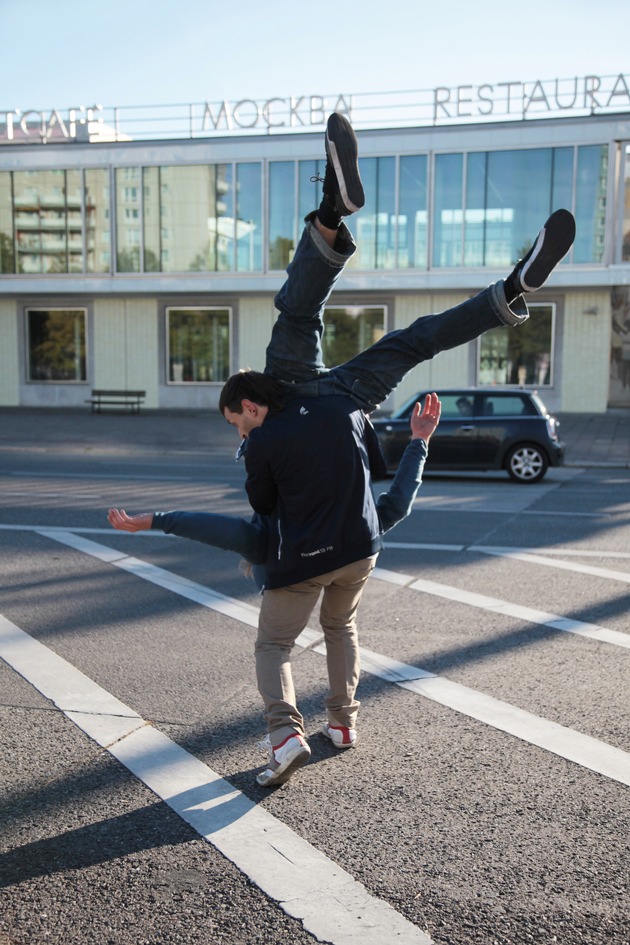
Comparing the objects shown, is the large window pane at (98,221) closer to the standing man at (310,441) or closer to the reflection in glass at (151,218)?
the reflection in glass at (151,218)

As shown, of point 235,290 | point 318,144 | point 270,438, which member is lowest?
point 270,438

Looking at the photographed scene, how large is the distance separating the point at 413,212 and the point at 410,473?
26520mm

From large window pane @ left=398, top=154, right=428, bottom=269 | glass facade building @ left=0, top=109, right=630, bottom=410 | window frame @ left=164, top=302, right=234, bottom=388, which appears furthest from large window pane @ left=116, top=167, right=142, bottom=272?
large window pane @ left=398, top=154, right=428, bottom=269

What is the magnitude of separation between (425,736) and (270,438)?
5.37 feet

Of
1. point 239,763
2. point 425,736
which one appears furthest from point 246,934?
point 425,736

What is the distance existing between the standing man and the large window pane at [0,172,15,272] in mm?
31722

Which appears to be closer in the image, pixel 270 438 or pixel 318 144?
pixel 270 438

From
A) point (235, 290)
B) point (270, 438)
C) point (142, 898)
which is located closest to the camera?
point (142, 898)

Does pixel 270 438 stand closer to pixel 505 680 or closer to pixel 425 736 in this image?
pixel 425 736

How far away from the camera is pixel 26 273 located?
3269cm

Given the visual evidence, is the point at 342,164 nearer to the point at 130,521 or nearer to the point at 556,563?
the point at 130,521

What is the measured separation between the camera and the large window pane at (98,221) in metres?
31.6

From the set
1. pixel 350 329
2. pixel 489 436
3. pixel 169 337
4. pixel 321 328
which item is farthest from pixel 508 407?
pixel 169 337

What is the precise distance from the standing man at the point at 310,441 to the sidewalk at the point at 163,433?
1553 cm
